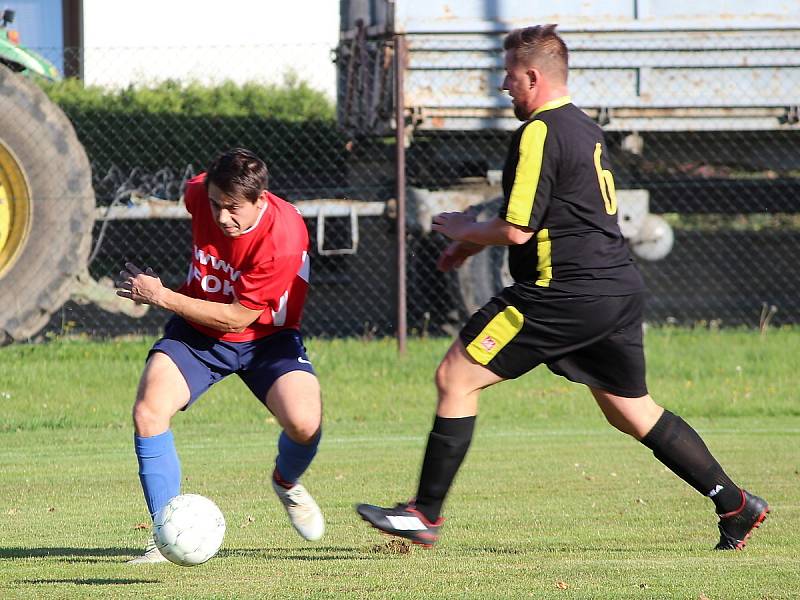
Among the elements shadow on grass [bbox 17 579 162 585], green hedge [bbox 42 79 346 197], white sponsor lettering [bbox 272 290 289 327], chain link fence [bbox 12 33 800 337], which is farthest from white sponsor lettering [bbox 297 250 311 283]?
green hedge [bbox 42 79 346 197]

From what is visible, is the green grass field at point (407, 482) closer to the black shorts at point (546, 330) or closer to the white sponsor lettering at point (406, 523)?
the white sponsor lettering at point (406, 523)

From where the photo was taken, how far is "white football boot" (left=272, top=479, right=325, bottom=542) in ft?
18.7

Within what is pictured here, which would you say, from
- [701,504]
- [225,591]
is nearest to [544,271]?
[225,591]

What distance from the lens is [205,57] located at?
12609 mm

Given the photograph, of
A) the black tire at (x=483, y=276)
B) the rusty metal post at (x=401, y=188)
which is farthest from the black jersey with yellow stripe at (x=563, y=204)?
the black tire at (x=483, y=276)

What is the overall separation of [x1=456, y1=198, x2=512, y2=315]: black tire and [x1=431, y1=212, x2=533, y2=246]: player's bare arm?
21.2 feet

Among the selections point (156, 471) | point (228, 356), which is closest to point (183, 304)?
point (228, 356)

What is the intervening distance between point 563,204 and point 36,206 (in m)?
6.56

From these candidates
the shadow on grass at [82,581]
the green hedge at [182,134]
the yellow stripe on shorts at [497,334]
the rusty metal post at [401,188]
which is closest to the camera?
the shadow on grass at [82,581]

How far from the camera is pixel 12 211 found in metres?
10.8

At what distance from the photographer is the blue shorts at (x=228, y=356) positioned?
5.66 m

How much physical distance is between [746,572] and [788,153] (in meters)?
8.60

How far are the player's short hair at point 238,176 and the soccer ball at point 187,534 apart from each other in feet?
3.91

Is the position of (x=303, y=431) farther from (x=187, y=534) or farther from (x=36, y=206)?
(x=36, y=206)
